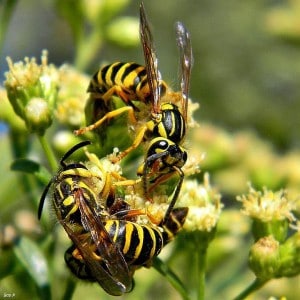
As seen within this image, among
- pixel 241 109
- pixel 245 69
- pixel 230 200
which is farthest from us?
pixel 245 69

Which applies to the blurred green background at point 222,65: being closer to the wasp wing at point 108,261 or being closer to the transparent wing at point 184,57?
the transparent wing at point 184,57

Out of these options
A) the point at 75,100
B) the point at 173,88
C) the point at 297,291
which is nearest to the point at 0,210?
the point at 75,100

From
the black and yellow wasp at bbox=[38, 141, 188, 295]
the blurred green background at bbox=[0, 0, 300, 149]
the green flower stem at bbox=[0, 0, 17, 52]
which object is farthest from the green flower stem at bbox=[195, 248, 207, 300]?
the blurred green background at bbox=[0, 0, 300, 149]

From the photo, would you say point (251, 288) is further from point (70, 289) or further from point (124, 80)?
point (124, 80)

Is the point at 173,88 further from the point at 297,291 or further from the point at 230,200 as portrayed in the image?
the point at 230,200

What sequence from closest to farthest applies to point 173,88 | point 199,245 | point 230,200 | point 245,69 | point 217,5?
point 199,245 < point 173,88 < point 230,200 < point 245,69 < point 217,5

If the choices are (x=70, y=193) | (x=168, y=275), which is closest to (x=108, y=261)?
(x=70, y=193)
